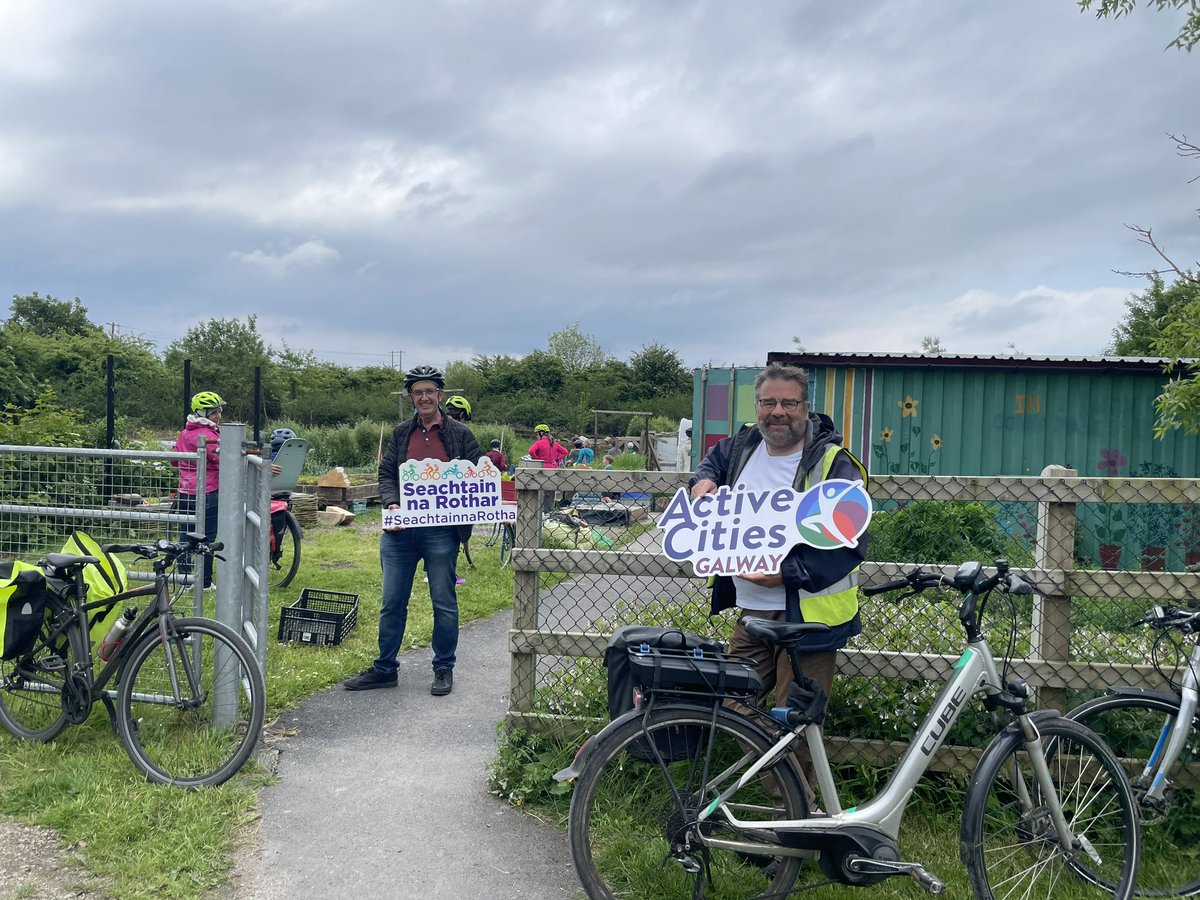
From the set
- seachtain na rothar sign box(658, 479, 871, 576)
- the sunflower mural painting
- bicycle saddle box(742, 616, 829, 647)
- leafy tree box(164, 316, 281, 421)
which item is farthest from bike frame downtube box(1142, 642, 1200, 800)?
leafy tree box(164, 316, 281, 421)

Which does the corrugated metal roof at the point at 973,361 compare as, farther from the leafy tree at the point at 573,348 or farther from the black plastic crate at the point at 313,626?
the leafy tree at the point at 573,348

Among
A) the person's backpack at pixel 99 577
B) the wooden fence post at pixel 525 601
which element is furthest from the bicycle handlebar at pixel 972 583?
the person's backpack at pixel 99 577

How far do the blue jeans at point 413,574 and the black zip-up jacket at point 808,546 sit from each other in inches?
90.7

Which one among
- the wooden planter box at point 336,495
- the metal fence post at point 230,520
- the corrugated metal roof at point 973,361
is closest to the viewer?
the metal fence post at point 230,520

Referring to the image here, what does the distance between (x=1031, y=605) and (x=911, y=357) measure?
811 cm

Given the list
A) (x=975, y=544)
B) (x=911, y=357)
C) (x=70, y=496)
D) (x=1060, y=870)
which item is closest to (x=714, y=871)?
(x=1060, y=870)

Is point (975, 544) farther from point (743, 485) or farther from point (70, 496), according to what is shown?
point (70, 496)

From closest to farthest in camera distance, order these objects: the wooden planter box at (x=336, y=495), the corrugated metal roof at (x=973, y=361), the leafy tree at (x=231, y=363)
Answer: the corrugated metal roof at (x=973, y=361)
the wooden planter box at (x=336, y=495)
the leafy tree at (x=231, y=363)

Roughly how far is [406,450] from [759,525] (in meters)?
2.92

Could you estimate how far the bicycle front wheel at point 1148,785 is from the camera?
3443 mm

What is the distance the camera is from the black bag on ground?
2.99 meters

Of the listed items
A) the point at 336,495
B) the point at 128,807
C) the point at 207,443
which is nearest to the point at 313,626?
the point at 207,443

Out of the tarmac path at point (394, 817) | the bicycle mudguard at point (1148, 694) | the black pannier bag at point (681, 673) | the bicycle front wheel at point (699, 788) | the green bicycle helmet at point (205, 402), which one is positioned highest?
the green bicycle helmet at point (205, 402)

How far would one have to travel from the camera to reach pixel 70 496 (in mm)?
5254
